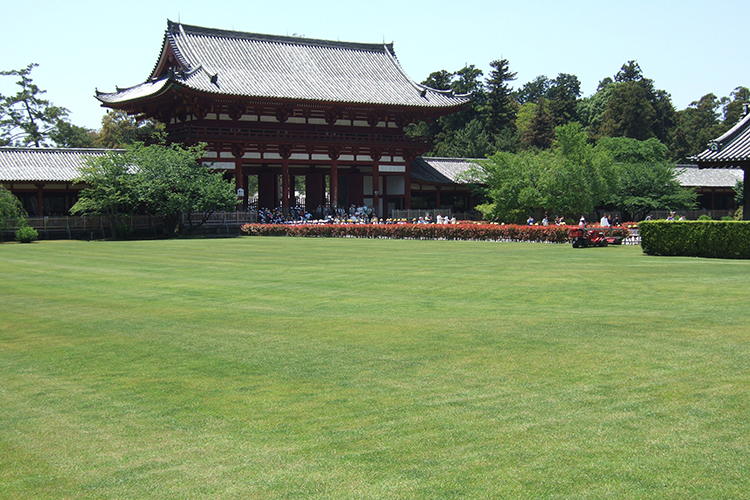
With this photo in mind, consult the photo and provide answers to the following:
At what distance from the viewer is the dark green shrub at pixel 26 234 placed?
3525 cm

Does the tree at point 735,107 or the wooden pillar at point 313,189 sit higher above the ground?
the tree at point 735,107

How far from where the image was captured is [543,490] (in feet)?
15.6

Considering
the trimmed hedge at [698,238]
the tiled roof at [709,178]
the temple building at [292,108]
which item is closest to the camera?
the trimmed hedge at [698,238]

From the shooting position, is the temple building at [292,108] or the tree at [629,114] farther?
the tree at [629,114]

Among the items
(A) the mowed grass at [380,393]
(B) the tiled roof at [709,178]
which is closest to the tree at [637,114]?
(B) the tiled roof at [709,178]

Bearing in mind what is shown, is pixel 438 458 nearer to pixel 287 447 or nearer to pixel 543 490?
pixel 543 490

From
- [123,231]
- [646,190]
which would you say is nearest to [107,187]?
[123,231]

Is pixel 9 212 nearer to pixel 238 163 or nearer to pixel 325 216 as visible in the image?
pixel 238 163

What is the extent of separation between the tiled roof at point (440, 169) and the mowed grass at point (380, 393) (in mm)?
38609

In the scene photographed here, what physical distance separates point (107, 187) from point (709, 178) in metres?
45.0

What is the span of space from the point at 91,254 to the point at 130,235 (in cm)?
1399

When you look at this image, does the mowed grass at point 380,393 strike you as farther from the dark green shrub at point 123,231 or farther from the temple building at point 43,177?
the temple building at point 43,177

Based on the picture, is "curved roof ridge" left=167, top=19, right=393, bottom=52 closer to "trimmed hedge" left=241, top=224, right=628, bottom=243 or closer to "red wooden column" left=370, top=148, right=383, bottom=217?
"red wooden column" left=370, top=148, right=383, bottom=217

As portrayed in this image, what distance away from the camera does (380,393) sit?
6941 millimetres
